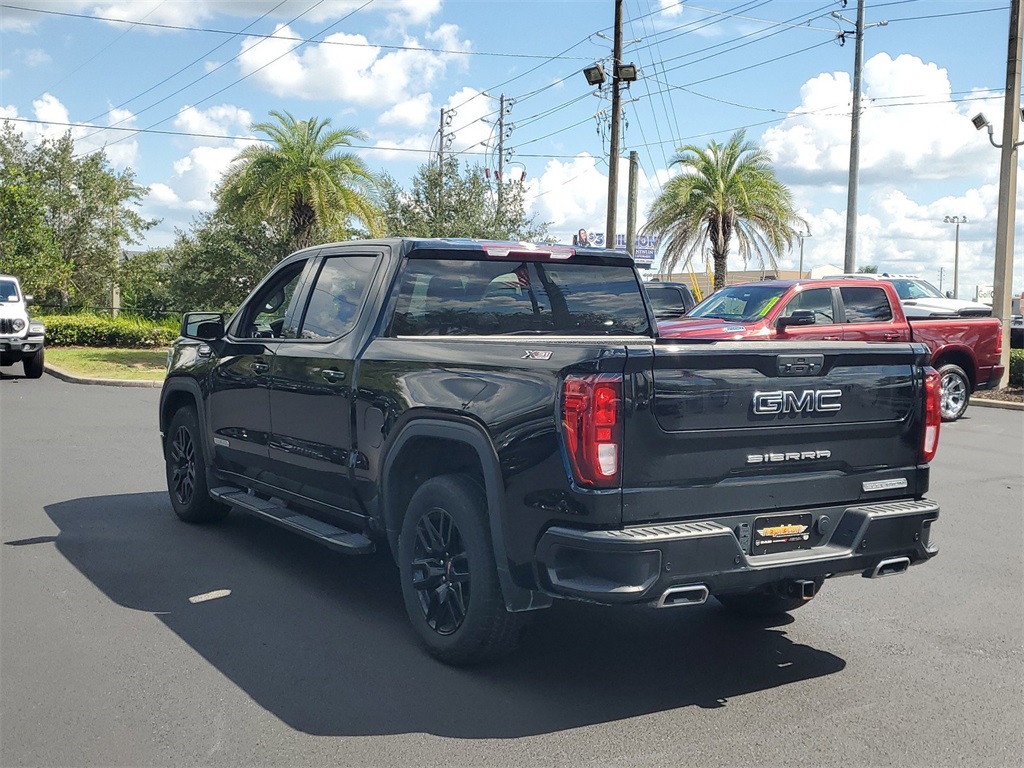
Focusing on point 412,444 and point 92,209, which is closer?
point 412,444

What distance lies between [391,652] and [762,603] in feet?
6.56

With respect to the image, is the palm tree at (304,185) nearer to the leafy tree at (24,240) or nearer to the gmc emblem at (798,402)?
the leafy tree at (24,240)

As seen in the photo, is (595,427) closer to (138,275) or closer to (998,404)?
(998,404)

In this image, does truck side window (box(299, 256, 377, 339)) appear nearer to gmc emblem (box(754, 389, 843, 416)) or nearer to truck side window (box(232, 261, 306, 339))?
truck side window (box(232, 261, 306, 339))

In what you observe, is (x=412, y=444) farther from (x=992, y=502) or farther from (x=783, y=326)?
(x=783, y=326)

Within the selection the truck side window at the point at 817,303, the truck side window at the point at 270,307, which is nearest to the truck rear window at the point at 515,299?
the truck side window at the point at 270,307

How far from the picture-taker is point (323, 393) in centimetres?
577

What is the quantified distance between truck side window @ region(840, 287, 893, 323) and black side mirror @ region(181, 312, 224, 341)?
970 centimetres

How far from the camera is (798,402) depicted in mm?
4453

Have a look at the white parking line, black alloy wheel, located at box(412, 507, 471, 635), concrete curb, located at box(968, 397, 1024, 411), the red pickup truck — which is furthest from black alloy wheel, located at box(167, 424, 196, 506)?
concrete curb, located at box(968, 397, 1024, 411)

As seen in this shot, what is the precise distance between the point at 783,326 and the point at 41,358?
14.7 metres

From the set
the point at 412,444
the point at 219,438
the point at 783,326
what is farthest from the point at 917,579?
the point at 783,326

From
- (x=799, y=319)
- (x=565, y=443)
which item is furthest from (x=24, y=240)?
(x=565, y=443)

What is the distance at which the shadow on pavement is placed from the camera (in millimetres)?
4281
